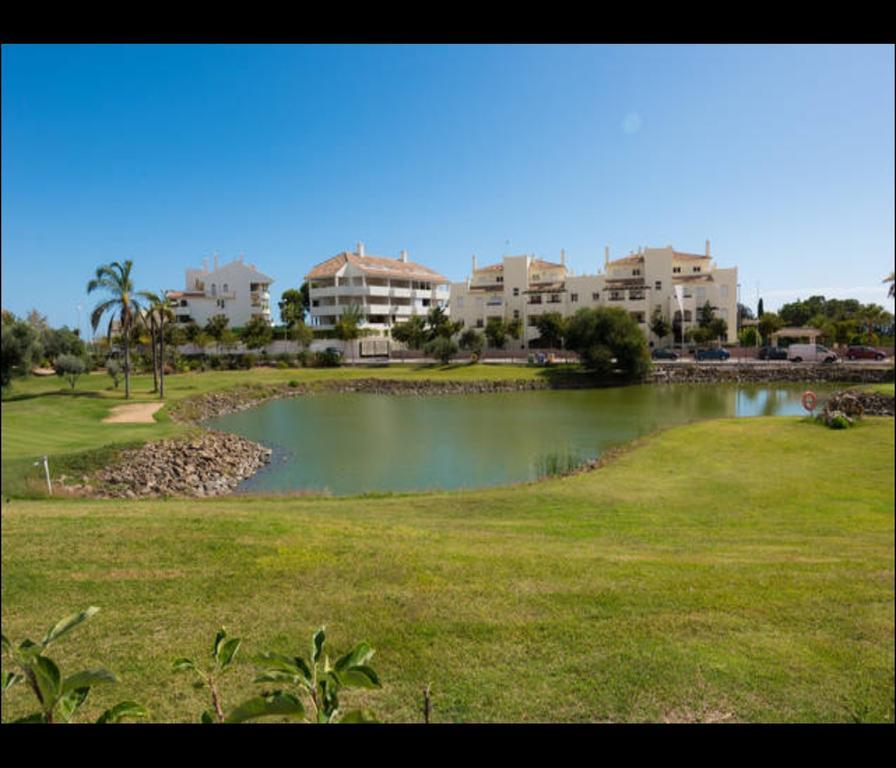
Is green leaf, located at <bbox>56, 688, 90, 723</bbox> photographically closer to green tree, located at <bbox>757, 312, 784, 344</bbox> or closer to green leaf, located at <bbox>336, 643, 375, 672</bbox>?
green leaf, located at <bbox>336, 643, 375, 672</bbox>

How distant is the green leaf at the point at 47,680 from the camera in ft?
3.16

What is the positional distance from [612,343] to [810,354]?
12.0 m

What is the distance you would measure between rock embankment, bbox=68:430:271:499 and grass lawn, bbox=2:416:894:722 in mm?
4216

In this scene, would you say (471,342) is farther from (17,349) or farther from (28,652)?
(28,652)

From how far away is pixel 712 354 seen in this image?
35.0m

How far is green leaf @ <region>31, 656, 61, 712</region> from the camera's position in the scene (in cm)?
96

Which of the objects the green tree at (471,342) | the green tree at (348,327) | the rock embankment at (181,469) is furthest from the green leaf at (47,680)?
the green tree at (471,342)

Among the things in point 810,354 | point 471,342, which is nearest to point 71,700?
point 471,342

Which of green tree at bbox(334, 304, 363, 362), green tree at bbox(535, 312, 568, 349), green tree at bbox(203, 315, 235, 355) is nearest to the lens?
green tree at bbox(203, 315, 235, 355)

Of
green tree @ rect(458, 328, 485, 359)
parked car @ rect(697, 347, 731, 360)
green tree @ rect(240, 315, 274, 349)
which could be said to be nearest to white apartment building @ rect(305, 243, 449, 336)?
green tree @ rect(240, 315, 274, 349)
